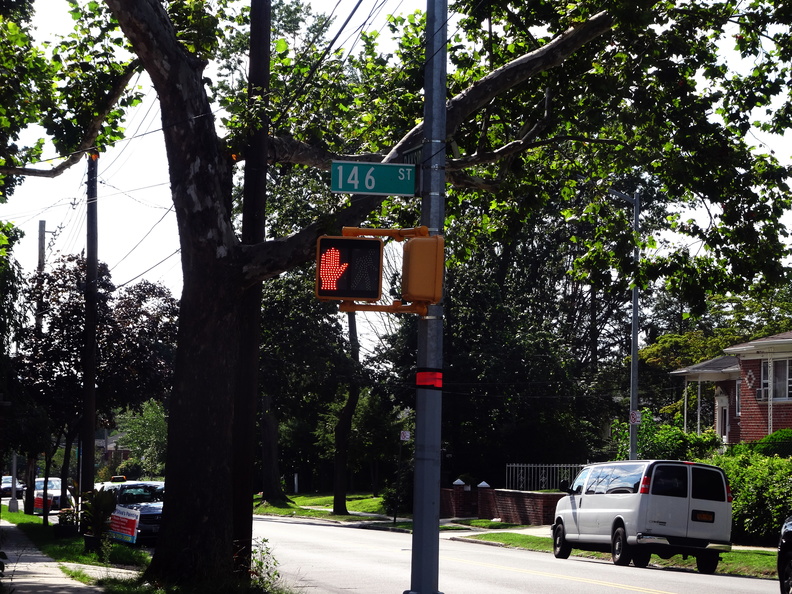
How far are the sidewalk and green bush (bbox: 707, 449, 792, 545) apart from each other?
1405cm

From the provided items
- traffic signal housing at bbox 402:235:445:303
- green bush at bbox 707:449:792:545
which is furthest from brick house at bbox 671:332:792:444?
traffic signal housing at bbox 402:235:445:303

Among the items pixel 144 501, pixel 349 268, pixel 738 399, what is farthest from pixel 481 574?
pixel 738 399

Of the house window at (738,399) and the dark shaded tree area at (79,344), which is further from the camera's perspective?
the house window at (738,399)

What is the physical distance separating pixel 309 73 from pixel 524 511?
2254 centimetres

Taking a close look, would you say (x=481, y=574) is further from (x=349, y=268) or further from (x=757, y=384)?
(x=757, y=384)

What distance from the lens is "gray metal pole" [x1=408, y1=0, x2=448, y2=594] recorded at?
9.66 m

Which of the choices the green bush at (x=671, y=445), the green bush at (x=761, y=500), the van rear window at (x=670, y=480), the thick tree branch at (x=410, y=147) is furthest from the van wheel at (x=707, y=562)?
the green bush at (x=671, y=445)

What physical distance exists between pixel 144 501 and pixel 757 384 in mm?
25170

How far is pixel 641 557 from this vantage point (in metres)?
21.4

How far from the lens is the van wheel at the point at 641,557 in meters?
21.0

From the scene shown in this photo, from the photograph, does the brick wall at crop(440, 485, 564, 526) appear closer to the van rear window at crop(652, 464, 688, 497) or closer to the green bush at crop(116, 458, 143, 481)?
the van rear window at crop(652, 464, 688, 497)

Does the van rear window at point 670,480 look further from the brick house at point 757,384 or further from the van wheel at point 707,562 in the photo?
the brick house at point 757,384

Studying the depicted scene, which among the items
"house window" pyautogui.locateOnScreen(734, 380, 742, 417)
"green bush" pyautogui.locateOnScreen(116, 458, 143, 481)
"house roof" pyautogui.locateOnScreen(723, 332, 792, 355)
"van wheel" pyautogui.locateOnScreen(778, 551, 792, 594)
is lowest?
"green bush" pyautogui.locateOnScreen(116, 458, 143, 481)

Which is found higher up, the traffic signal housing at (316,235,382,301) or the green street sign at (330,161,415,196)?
the green street sign at (330,161,415,196)
